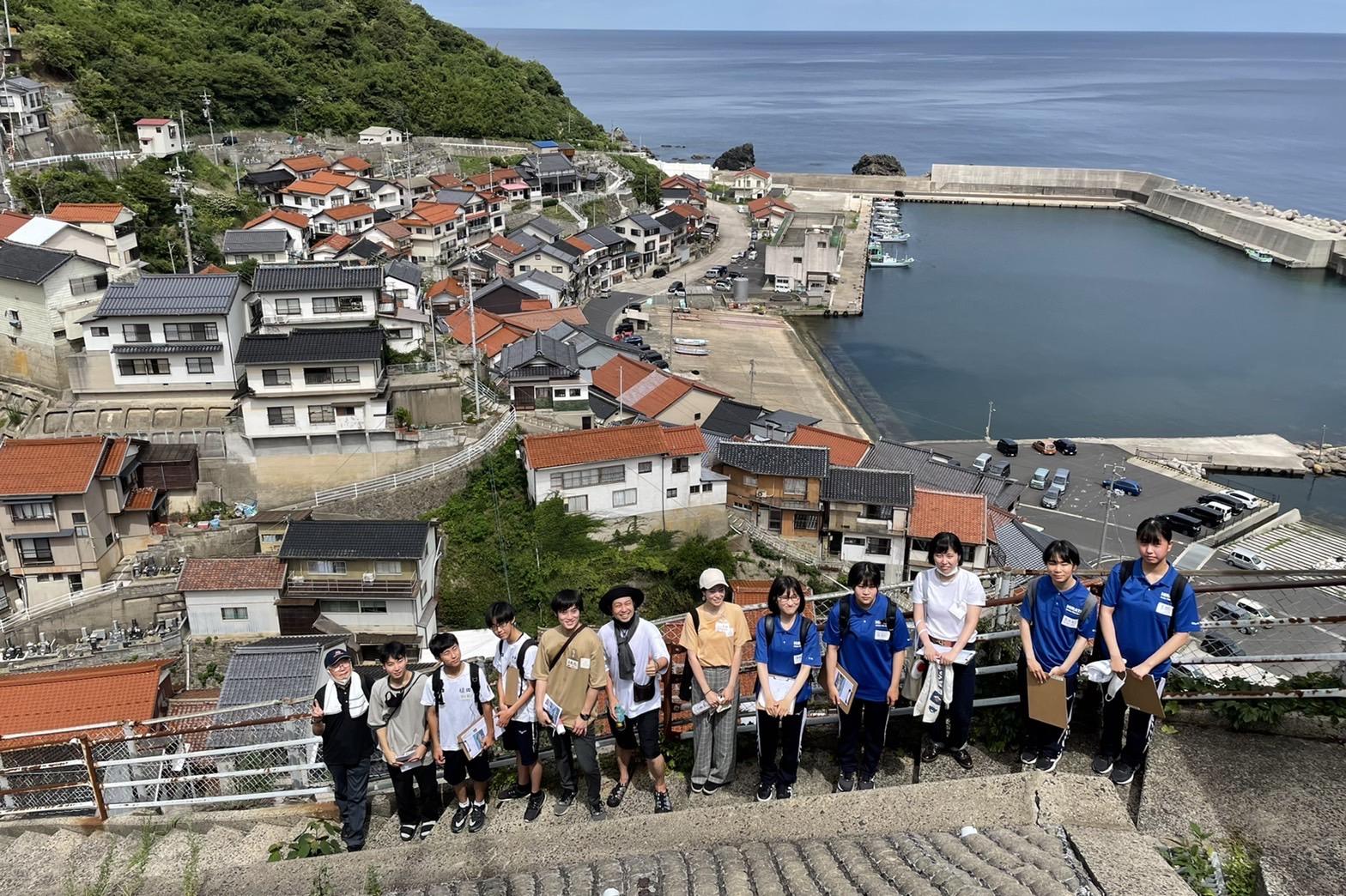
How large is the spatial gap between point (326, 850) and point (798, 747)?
2.08 meters

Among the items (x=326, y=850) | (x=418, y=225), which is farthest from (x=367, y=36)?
(x=326, y=850)

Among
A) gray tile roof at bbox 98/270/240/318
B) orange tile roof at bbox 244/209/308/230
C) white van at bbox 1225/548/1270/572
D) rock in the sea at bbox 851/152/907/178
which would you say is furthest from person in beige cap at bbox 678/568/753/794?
rock in the sea at bbox 851/152/907/178

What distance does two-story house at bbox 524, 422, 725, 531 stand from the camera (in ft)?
54.7

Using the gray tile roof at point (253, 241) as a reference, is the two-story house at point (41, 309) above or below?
below

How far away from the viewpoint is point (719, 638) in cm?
388

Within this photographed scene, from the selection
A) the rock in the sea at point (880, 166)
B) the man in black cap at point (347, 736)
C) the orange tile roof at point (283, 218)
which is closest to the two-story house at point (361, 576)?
the man in black cap at point (347, 736)

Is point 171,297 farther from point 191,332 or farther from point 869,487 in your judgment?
point 869,487

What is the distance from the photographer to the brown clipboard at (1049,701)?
12.5 ft

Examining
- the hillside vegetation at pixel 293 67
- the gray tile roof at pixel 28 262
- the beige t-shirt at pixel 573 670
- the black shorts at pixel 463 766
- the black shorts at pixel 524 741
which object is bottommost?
the black shorts at pixel 463 766

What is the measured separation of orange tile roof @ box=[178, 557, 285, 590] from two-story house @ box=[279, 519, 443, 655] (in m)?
0.23

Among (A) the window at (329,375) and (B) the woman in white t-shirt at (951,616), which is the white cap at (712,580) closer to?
(B) the woman in white t-shirt at (951,616)

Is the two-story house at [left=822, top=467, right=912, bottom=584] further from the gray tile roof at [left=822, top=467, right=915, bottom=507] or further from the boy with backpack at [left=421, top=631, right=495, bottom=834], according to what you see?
the boy with backpack at [left=421, top=631, right=495, bottom=834]

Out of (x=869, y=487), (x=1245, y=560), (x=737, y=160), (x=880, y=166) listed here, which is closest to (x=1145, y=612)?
(x=869, y=487)

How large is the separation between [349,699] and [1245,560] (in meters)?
20.4
